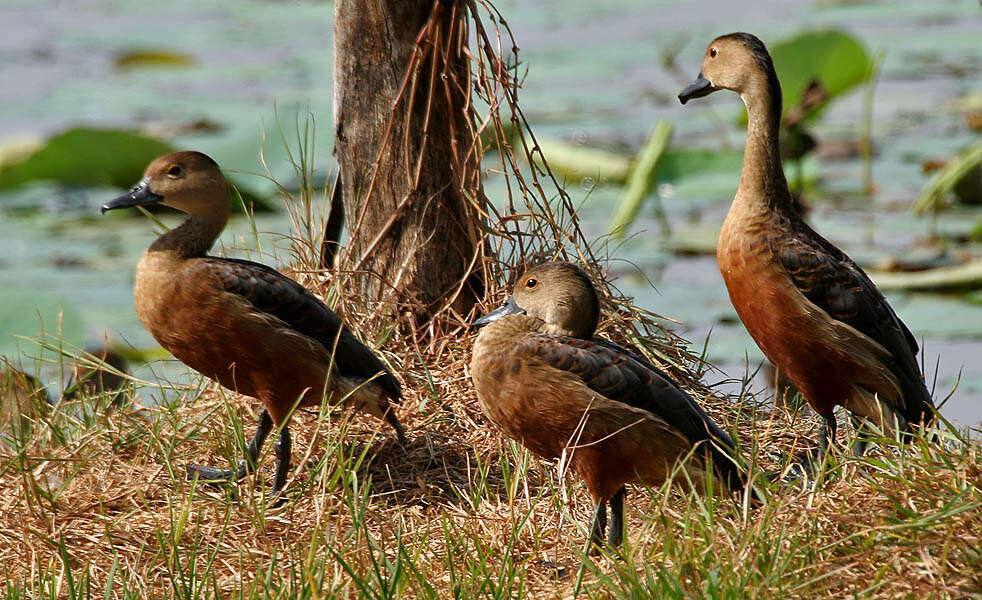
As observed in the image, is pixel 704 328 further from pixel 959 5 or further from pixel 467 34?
pixel 959 5

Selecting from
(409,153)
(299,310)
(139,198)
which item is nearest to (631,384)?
(299,310)

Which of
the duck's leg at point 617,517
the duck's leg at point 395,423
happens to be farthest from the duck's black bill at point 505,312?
the duck's leg at point 617,517

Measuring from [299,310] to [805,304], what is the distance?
1.56 meters

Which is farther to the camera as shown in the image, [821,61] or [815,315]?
[821,61]

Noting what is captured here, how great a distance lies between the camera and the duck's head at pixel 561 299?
338 cm

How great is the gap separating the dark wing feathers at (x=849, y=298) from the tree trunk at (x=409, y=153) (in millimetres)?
1199

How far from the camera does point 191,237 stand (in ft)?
12.4

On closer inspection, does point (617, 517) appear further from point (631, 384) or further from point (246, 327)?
point (246, 327)

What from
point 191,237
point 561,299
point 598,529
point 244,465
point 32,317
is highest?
point 561,299

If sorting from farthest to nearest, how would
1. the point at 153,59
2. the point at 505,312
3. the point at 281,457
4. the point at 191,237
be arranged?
the point at 153,59, the point at 191,237, the point at 281,457, the point at 505,312

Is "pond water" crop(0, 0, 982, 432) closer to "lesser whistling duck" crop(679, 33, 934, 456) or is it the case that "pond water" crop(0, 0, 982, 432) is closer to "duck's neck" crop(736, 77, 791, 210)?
"lesser whistling duck" crop(679, 33, 934, 456)

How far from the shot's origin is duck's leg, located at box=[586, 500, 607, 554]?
3.05 metres

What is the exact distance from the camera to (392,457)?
3943 mm

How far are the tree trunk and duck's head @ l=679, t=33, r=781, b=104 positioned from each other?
881 millimetres
